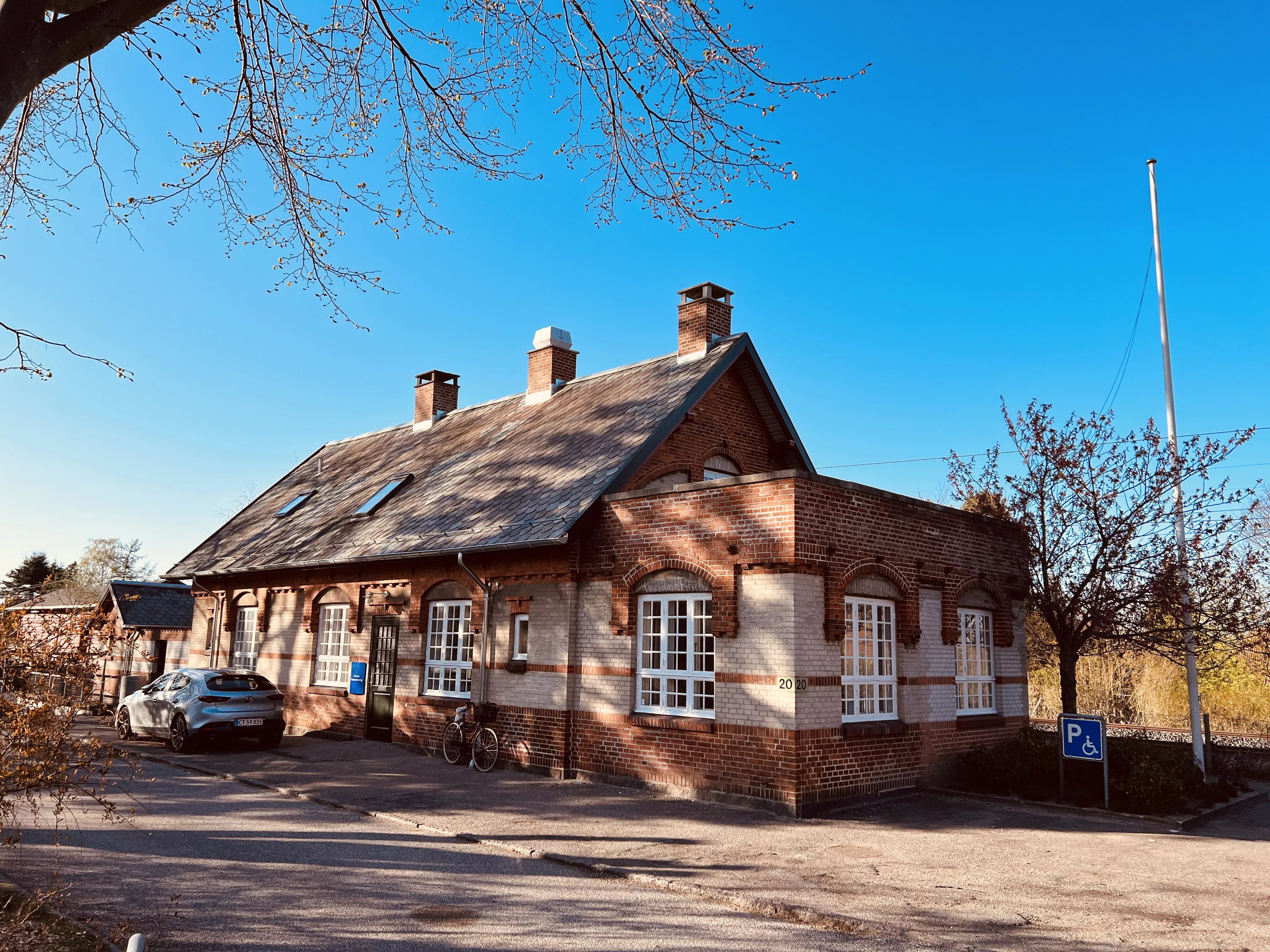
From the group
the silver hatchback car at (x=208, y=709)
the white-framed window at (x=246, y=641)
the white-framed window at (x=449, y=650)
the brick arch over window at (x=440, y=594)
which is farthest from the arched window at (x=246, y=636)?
the white-framed window at (x=449, y=650)

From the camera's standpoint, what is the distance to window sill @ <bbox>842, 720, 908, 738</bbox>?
12047mm

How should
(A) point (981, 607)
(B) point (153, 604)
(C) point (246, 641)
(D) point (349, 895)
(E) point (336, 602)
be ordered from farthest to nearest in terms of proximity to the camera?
(B) point (153, 604) → (C) point (246, 641) → (E) point (336, 602) → (A) point (981, 607) → (D) point (349, 895)

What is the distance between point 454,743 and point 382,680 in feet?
10.6

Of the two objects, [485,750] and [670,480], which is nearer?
[485,750]

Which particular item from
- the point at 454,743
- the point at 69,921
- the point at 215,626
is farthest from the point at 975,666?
the point at 215,626

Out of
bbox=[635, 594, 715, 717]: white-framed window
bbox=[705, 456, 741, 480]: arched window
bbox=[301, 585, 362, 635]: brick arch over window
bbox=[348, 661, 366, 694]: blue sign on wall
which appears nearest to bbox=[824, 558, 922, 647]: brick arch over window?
bbox=[635, 594, 715, 717]: white-framed window

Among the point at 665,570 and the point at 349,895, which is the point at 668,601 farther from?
the point at 349,895

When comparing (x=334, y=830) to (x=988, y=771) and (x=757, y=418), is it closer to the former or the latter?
(x=988, y=771)

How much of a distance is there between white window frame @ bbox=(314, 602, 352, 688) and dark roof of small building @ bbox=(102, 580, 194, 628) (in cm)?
645

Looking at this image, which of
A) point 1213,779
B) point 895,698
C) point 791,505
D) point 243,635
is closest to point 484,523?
point 791,505

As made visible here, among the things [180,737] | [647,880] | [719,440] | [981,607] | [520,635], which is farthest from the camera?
[719,440]

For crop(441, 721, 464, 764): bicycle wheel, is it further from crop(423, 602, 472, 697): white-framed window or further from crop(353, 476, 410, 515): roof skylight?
crop(353, 476, 410, 515): roof skylight

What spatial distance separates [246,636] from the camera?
22.2 metres

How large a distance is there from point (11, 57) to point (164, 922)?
5.65m
